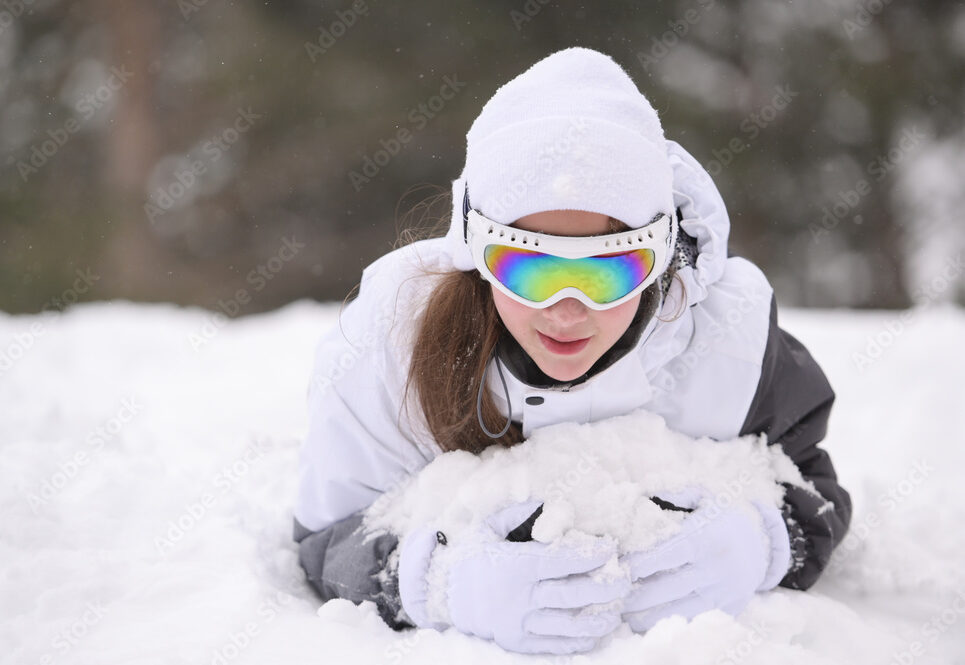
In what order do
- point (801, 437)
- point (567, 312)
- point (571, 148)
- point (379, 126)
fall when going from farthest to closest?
point (379, 126) → point (801, 437) → point (567, 312) → point (571, 148)

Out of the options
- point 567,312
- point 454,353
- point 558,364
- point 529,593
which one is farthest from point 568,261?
point 529,593

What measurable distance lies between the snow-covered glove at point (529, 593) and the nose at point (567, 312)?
16.9 inches

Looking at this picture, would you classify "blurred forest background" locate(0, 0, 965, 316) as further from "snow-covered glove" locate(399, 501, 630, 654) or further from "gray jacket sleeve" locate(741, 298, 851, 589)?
"snow-covered glove" locate(399, 501, 630, 654)

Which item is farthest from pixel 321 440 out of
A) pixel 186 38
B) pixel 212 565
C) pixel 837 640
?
pixel 186 38

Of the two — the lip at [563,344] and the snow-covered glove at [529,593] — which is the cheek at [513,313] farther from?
the snow-covered glove at [529,593]

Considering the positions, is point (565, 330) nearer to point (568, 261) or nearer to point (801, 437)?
point (568, 261)

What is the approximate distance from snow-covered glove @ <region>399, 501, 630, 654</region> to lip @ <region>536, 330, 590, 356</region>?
1.21 feet

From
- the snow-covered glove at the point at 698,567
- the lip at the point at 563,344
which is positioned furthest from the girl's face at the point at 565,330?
the snow-covered glove at the point at 698,567

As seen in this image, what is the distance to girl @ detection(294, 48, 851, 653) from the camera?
1581 mm

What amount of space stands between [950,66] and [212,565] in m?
8.00

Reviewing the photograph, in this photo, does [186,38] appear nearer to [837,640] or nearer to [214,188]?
[214,188]

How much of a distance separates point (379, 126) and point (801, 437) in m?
7.06

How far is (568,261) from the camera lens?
1.57 m

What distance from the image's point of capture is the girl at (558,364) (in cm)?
158
